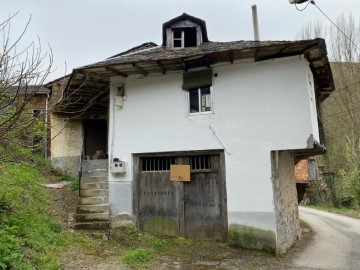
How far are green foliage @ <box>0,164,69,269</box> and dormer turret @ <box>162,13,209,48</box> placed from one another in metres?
6.80

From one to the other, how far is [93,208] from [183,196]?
292 cm

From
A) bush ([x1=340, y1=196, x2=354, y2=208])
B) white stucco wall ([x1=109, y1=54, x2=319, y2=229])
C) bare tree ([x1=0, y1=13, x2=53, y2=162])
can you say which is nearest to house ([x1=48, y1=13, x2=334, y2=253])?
white stucco wall ([x1=109, y1=54, x2=319, y2=229])

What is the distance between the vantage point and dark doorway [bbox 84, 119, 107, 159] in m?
15.8

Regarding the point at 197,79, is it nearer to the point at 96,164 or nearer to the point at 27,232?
the point at 27,232

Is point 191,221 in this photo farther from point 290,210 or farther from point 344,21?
point 344,21

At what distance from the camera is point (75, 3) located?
6.09 m

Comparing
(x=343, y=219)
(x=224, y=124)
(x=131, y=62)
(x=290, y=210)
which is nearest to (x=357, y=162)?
(x=343, y=219)

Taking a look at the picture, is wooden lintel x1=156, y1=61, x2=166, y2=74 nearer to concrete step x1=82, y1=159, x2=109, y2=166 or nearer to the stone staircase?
the stone staircase

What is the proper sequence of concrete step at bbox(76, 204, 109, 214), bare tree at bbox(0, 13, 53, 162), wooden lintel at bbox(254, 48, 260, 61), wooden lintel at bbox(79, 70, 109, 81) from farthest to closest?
concrete step at bbox(76, 204, 109, 214) < wooden lintel at bbox(79, 70, 109, 81) < wooden lintel at bbox(254, 48, 260, 61) < bare tree at bbox(0, 13, 53, 162)

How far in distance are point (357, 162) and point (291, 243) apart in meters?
11.6

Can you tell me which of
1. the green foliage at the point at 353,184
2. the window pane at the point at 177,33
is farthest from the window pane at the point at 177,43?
the green foliage at the point at 353,184

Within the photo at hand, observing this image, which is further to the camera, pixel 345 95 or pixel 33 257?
pixel 345 95

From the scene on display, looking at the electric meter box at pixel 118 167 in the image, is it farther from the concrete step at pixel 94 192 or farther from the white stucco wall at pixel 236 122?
the concrete step at pixel 94 192

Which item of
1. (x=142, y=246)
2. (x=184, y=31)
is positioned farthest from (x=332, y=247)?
(x=184, y=31)
